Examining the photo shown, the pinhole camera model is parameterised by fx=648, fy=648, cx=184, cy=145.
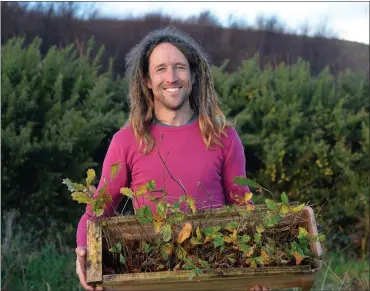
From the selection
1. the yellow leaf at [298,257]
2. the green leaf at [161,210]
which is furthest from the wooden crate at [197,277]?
the green leaf at [161,210]

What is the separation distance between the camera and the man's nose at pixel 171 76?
7.95ft

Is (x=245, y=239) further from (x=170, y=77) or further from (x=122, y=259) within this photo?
(x=170, y=77)

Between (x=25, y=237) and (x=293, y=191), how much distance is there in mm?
2268

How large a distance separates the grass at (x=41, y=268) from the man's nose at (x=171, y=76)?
2035 millimetres

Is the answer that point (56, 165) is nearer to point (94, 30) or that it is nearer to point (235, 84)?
point (235, 84)

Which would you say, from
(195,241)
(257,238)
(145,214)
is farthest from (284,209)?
(145,214)

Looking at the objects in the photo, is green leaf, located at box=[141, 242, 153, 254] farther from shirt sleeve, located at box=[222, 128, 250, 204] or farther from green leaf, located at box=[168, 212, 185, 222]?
shirt sleeve, located at box=[222, 128, 250, 204]

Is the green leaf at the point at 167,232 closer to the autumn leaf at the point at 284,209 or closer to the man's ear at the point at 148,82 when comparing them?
the autumn leaf at the point at 284,209

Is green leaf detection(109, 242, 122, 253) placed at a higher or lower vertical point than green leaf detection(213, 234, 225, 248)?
lower

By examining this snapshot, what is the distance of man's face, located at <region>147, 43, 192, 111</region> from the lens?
8.02ft

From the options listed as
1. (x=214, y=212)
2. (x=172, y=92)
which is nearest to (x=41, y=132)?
(x=172, y=92)

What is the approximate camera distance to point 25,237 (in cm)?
484

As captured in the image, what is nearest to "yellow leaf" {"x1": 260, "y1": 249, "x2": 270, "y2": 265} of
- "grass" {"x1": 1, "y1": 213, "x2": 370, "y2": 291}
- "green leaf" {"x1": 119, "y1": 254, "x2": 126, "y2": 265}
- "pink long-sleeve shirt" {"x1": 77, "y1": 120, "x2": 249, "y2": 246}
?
"green leaf" {"x1": 119, "y1": 254, "x2": 126, "y2": 265}

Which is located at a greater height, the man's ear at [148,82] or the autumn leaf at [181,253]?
the man's ear at [148,82]
